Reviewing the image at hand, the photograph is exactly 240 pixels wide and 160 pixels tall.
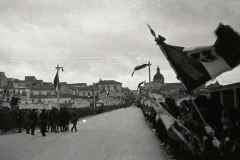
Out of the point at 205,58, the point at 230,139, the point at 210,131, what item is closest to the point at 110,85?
the point at 205,58

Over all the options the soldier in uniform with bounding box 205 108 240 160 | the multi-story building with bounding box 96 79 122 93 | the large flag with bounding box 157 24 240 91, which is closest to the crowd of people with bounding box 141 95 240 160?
the soldier in uniform with bounding box 205 108 240 160

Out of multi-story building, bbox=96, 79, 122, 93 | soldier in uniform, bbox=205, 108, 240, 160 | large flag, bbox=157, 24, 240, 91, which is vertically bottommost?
soldier in uniform, bbox=205, 108, 240, 160

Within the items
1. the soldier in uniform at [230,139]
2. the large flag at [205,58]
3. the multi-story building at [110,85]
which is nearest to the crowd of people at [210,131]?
the soldier in uniform at [230,139]

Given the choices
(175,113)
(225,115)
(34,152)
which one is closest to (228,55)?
(225,115)

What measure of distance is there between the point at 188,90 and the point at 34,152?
6.04 m

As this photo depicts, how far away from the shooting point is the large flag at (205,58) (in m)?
4.69

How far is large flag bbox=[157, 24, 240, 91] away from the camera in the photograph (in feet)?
15.4

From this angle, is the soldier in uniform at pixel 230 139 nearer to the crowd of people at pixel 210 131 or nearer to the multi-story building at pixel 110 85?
the crowd of people at pixel 210 131

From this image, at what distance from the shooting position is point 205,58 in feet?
17.4

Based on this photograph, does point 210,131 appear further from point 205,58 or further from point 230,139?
point 205,58

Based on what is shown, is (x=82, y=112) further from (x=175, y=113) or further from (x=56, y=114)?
(x=175, y=113)

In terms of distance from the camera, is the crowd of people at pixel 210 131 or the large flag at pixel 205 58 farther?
the large flag at pixel 205 58

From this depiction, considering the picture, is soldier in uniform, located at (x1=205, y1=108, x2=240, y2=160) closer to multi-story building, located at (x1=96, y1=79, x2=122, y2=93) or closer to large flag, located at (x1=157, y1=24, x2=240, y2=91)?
large flag, located at (x1=157, y1=24, x2=240, y2=91)

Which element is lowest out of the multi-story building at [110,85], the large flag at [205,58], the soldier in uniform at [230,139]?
the soldier in uniform at [230,139]
